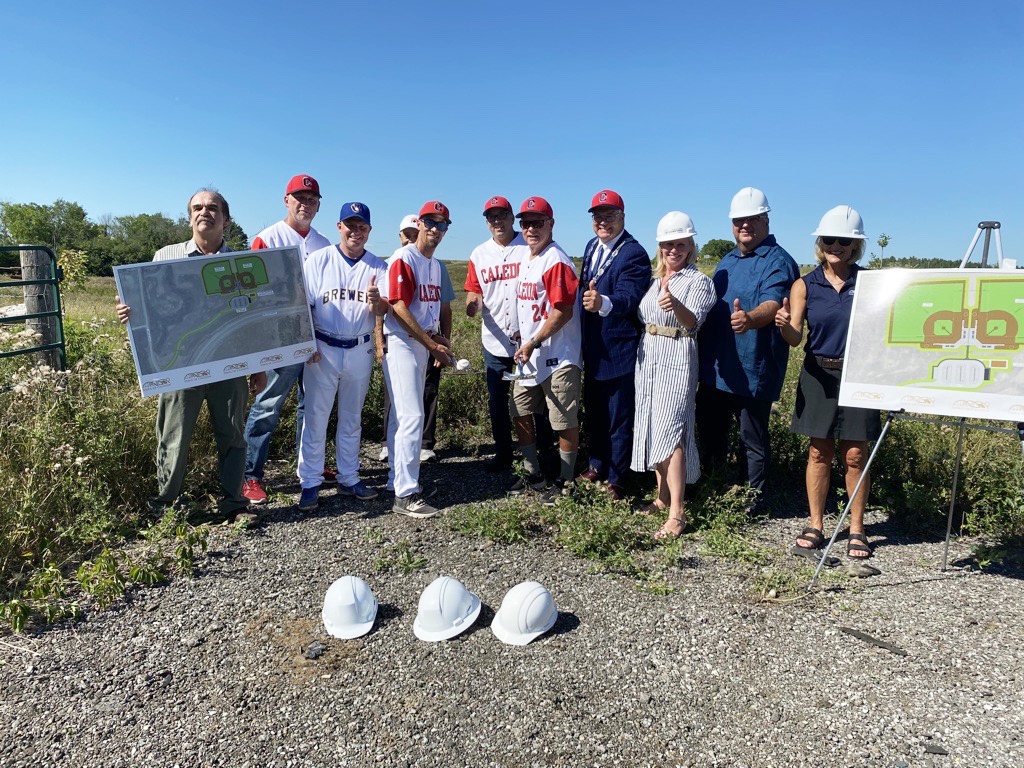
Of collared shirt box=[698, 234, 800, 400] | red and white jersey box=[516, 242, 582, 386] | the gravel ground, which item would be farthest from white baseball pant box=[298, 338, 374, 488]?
collared shirt box=[698, 234, 800, 400]

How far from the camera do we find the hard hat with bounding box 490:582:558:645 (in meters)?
→ 3.77

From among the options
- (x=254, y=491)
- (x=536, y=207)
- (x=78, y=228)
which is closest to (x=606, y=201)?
(x=536, y=207)

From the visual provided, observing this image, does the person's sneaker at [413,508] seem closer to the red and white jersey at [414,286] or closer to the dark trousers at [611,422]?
the red and white jersey at [414,286]

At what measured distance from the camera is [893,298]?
4.43 meters

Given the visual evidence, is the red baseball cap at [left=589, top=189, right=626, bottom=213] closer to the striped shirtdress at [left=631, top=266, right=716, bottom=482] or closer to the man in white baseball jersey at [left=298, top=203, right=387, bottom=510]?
the striped shirtdress at [left=631, top=266, right=716, bottom=482]

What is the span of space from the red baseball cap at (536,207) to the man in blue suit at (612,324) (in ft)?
1.22

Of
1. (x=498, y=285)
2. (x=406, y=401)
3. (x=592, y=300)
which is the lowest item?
(x=406, y=401)

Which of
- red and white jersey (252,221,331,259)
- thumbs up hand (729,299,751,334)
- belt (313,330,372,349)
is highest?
red and white jersey (252,221,331,259)

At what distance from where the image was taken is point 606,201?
5375 mm

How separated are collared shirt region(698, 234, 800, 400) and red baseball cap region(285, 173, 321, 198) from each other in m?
3.54

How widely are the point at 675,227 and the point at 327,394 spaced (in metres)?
3.07

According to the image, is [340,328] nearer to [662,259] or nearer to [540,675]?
[662,259]

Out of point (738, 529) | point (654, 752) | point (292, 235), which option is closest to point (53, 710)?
point (654, 752)

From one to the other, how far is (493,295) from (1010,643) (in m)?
4.31
